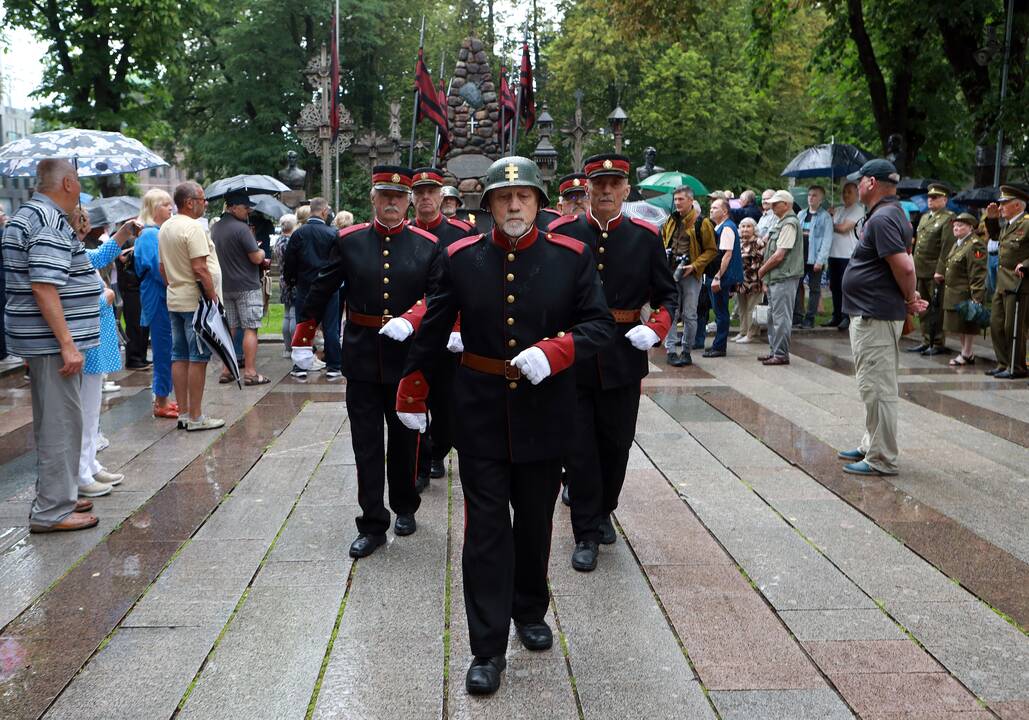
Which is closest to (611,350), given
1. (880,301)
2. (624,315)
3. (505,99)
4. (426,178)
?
(624,315)

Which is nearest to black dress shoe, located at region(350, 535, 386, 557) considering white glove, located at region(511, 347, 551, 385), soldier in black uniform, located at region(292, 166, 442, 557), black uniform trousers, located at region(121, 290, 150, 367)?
soldier in black uniform, located at region(292, 166, 442, 557)

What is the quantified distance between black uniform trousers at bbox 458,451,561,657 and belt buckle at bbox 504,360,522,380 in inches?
13.8

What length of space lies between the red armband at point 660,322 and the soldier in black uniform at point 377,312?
1.25m

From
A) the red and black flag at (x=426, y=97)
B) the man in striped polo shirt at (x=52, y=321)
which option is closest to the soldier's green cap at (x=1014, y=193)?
the man in striped polo shirt at (x=52, y=321)

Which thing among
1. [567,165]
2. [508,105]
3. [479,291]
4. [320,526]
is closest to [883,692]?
[479,291]

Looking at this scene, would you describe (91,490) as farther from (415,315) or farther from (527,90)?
(527,90)

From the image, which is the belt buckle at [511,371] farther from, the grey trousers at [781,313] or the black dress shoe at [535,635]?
the grey trousers at [781,313]

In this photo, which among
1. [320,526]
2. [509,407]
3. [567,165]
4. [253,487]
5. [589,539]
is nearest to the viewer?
[509,407]

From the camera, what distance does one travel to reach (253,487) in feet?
23.4

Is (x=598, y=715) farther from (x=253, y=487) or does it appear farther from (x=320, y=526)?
(x=253, y=487)

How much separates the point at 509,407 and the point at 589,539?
1.61 m

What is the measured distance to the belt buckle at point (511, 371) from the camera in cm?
423

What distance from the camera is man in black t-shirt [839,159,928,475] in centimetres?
696

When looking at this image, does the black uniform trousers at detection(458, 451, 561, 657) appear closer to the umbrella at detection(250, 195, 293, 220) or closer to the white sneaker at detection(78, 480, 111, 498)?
the white sneaker at detection(78, 480, 111, 498)
